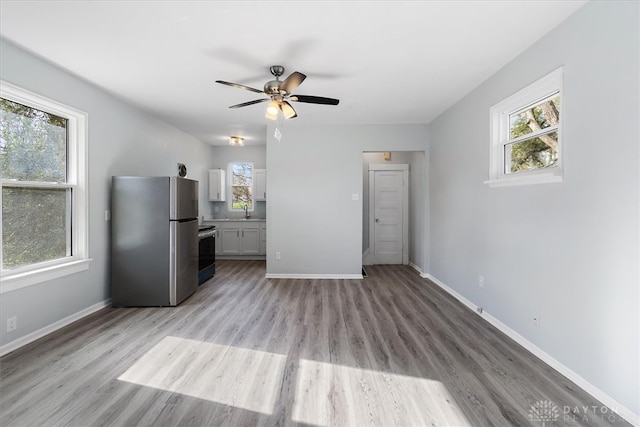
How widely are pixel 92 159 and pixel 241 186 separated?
371 cm

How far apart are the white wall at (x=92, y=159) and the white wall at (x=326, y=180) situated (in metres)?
1.84

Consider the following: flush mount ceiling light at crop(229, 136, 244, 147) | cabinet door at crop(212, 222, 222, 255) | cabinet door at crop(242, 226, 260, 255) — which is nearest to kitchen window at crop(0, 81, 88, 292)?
flush mount ceiling light at crop(229, 136, 244, 147)

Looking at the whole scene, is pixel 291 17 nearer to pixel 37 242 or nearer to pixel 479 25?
pixel 479 25

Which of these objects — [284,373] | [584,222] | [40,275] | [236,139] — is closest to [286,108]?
[284,373]

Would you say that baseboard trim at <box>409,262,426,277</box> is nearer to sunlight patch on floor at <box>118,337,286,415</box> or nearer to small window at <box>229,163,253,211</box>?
sunlight patch on floor at <box>118,337,286,415</box>

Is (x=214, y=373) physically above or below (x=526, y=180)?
below

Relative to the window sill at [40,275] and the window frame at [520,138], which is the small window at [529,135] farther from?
the window sill at [40,275]

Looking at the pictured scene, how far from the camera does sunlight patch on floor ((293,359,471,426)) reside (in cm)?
168

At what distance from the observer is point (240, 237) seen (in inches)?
250

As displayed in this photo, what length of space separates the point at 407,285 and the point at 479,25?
11.1ft

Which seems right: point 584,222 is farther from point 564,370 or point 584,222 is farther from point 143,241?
point 143,241

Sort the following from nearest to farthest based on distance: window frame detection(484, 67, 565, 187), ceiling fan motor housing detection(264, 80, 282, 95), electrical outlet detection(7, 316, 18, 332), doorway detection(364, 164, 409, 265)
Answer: window frame detection(484, 67, 565, 187)
electrical outlet detection(7, 316, 18, 332)
ceiling fan motor housing detection(264, 80, 282, 95)
doorway detection(364, 164, 409, 265)

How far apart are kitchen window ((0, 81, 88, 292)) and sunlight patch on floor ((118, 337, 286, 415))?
1408 millimetres

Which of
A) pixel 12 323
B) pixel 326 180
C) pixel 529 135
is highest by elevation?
pixel 529 135
